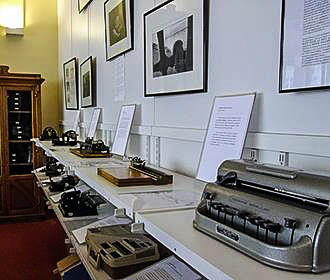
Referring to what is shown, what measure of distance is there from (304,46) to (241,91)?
0.37 meters

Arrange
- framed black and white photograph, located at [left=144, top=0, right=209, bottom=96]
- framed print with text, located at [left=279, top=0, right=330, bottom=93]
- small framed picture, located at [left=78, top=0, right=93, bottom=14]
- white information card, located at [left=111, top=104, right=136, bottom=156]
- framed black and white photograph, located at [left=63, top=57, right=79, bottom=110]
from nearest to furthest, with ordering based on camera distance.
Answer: framed print with text, located at [left=279, top=0, right=330, bottom=93]
framed black and white photograph, located at [left=144, top=0, right=209, bottom=96]
white information card, located at [left=111, top=104, right=136, bottom=156]
small framed picture, located at [left=78, top=0, right=93, bottom=14]
framed black and white photograph, located at [left=63, top=57, right=79, bottom=110]

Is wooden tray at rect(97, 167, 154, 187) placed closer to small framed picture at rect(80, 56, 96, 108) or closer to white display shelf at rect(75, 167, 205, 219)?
white display shelf at rect(75, 167, 205, 219)

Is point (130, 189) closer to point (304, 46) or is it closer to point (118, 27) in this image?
point (304, 46)

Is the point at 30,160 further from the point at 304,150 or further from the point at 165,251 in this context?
the point at 304,150

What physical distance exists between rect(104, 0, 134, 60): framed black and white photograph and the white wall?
0.26 feet

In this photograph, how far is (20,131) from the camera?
523 cm

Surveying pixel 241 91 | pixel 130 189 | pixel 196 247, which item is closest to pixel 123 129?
pixel 130 189

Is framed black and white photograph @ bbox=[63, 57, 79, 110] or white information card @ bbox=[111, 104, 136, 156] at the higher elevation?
framed black and white photograph @ bbox=[63, 57, 79, 110]

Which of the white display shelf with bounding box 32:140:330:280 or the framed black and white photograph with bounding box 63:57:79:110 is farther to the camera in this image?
the framed black and white photograph with bounding box 63:57:79:110

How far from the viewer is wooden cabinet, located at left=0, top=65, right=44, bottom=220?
5039 millimetres

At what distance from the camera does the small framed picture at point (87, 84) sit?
375 centimetres

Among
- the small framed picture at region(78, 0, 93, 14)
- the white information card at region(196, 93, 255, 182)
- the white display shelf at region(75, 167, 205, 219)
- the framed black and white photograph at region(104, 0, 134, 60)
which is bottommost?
the white display shelf at region(75, 167, 205, 219)

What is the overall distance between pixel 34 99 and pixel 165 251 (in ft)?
13.9

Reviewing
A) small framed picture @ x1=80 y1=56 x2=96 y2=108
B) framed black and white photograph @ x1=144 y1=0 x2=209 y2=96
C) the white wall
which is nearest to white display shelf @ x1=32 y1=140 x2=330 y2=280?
the white wall
